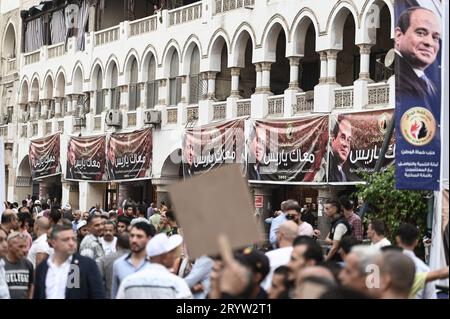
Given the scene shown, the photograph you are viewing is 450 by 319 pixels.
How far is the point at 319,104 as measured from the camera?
910 inches

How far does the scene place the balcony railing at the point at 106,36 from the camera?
33.5 metres

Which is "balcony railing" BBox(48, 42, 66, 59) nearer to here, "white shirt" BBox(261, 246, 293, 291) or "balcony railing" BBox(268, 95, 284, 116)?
"balcony railing" BBox(268, 95, 284, 116)

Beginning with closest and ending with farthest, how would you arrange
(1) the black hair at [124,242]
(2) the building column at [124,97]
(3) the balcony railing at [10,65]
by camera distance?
1. (1) the black hair at [124,242]
2. (2) the building column at [124,97]
3. (3) the balcony railing at [10,65]

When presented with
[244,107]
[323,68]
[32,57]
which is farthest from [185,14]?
[32,57]

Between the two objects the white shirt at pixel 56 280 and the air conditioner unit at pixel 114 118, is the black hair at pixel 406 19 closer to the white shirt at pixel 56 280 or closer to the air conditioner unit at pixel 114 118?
the white shirt at pixel 56 280

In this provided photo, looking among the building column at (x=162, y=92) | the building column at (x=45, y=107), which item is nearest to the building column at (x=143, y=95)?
the building column at (x=162, y=92)

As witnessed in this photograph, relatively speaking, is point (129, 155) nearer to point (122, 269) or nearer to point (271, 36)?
point (271, 36)

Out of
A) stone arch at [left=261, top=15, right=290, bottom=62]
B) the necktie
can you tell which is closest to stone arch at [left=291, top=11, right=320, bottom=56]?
stone arch at [left=261, top=15, right=290, bottom=62]

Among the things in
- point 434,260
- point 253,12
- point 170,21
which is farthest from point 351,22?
point 434,260

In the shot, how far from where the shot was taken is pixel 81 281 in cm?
738

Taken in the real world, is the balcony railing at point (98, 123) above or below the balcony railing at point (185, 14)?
below

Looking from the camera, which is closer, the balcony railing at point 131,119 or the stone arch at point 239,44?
the stone arch at point 239,44

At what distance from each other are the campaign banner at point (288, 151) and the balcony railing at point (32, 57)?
1754 cm

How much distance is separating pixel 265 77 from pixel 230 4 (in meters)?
2.87
